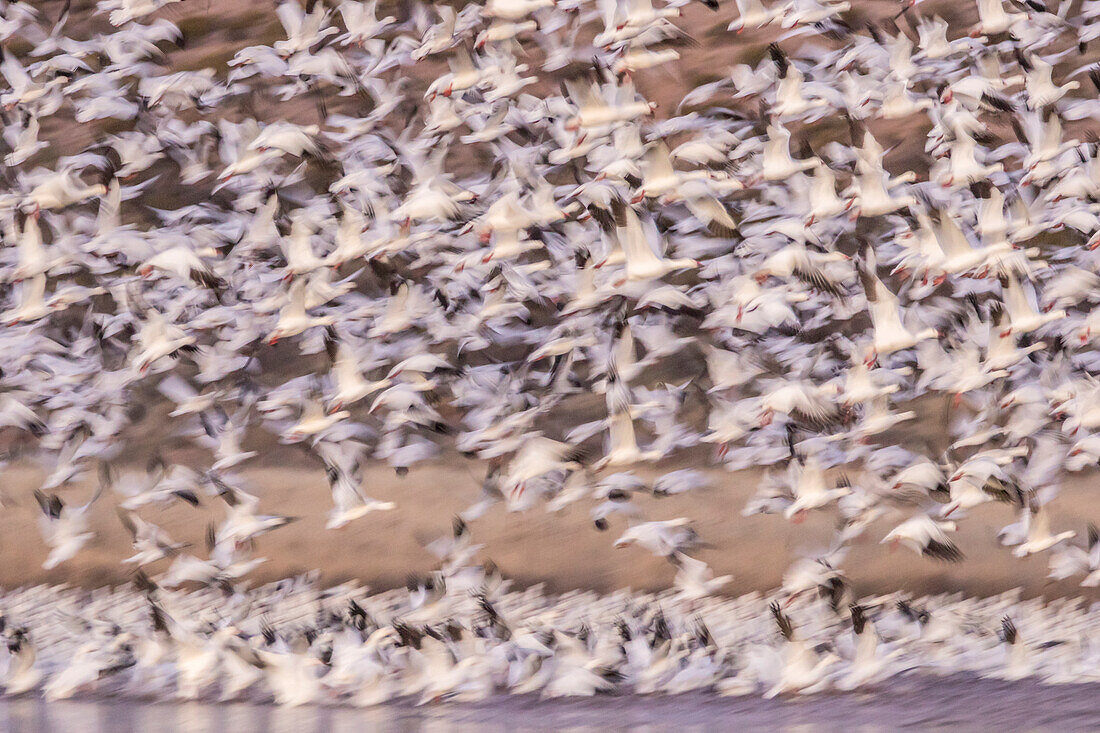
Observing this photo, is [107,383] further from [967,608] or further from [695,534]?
[967,608]

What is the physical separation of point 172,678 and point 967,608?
3.55m

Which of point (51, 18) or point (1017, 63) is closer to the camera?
point (1017, 63)

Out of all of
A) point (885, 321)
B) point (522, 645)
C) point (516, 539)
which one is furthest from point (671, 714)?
point (885, 321)

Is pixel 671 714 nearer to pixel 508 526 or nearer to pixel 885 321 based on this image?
pixel 508 526

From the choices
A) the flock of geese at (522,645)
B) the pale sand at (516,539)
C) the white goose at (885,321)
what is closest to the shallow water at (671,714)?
the flock of geese at (522,645)

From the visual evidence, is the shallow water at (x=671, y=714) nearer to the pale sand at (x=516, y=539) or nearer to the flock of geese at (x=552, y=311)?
the flock of geese at (x=552, y=311)

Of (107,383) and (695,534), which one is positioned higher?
(107,383)

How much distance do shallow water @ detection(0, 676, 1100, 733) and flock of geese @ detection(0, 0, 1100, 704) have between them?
0.38ft

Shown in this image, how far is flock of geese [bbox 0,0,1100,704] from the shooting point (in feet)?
15.4

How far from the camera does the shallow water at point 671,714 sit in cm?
411

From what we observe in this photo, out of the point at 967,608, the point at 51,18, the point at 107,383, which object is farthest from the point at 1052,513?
the point at 51,18

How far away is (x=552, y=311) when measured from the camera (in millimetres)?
5137

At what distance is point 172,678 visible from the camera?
471cm

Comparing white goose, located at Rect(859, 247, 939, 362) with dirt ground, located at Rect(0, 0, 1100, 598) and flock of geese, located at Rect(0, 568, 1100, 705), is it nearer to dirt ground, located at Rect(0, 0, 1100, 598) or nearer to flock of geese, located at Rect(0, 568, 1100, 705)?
dirt ground, located at Rect(0, 0, 1100, 598)
